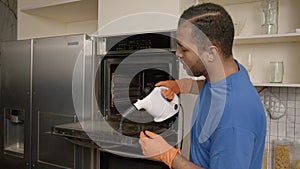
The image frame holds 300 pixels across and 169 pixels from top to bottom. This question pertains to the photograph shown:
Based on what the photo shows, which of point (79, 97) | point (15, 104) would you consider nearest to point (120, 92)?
point (79, 97)

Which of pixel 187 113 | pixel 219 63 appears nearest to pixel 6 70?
pixel 187 113

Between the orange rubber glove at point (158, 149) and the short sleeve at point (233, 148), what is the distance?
7.6 inches

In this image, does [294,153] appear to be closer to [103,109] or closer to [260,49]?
[260,49]

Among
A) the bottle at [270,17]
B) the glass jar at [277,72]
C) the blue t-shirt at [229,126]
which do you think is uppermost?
the bottle at [270,17]

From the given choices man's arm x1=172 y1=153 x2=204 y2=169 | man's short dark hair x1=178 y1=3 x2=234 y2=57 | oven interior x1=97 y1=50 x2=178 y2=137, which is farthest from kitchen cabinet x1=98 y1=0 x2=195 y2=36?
man's arm x1=172 y1=153 x2=204 y2=169

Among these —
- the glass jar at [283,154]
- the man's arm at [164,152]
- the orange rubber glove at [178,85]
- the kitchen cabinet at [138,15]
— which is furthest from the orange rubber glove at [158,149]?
the glass jar at [283,154]

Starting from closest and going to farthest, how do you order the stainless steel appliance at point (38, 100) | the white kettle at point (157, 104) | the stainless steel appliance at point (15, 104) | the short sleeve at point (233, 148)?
the short sleeve at point (233, 148) → the white kettle at point (157, 104) → the stainless steel appliance at point (38, 100) → the stainless steel appliance at point (15, 104)

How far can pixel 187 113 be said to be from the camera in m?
1.49

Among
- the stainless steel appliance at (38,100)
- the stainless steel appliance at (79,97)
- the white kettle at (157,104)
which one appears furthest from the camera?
the stainless steel appliance at (38,100)

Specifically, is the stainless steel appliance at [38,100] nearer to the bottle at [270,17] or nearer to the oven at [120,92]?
the oven at [120,92]

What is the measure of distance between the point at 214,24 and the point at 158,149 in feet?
1.51

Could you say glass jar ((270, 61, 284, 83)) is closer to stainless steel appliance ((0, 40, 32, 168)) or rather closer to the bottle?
the bottle

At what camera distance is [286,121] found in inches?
63.1

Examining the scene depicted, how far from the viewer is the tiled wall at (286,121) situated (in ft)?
5.17
